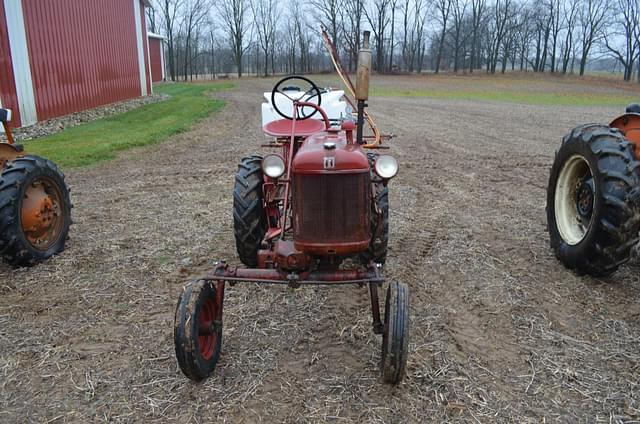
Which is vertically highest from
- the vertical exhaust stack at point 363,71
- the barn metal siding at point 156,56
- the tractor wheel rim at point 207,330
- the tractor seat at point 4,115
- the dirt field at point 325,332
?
the barn metal siding at point 156,56

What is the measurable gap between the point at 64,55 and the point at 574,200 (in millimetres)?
14008

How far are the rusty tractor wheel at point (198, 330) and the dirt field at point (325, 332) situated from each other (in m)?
0.12

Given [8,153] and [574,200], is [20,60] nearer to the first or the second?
[8,153]

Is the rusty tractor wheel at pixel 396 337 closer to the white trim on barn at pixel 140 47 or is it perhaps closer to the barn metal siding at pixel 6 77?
the barn metal siding at pixel 6 77

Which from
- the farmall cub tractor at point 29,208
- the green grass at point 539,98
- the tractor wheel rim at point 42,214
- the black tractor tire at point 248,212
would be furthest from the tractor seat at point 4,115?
the green grass at point 539,98

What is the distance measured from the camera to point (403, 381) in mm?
2920

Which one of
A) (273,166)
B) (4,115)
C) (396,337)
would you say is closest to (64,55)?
(4,115)

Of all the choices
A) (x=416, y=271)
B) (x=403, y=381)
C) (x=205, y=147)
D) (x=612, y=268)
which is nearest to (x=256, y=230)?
(x=416, y=271)

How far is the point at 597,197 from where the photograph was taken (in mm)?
3910

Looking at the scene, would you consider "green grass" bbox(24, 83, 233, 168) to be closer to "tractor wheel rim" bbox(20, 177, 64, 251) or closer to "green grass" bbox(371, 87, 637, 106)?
"tractor wheel rim" bbox(20, 177, 64, 251)

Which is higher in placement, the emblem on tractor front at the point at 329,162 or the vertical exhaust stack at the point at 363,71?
the vertical exhaust stack at the point at 363,71

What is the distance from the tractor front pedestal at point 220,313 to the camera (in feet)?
9.02

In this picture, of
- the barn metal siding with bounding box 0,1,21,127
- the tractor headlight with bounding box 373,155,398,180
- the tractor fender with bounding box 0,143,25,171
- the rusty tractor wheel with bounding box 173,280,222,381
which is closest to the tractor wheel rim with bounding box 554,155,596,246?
the tractor headlight with bounding box 373,155,398,180

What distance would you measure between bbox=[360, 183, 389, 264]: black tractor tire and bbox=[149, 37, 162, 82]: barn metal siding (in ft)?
129
